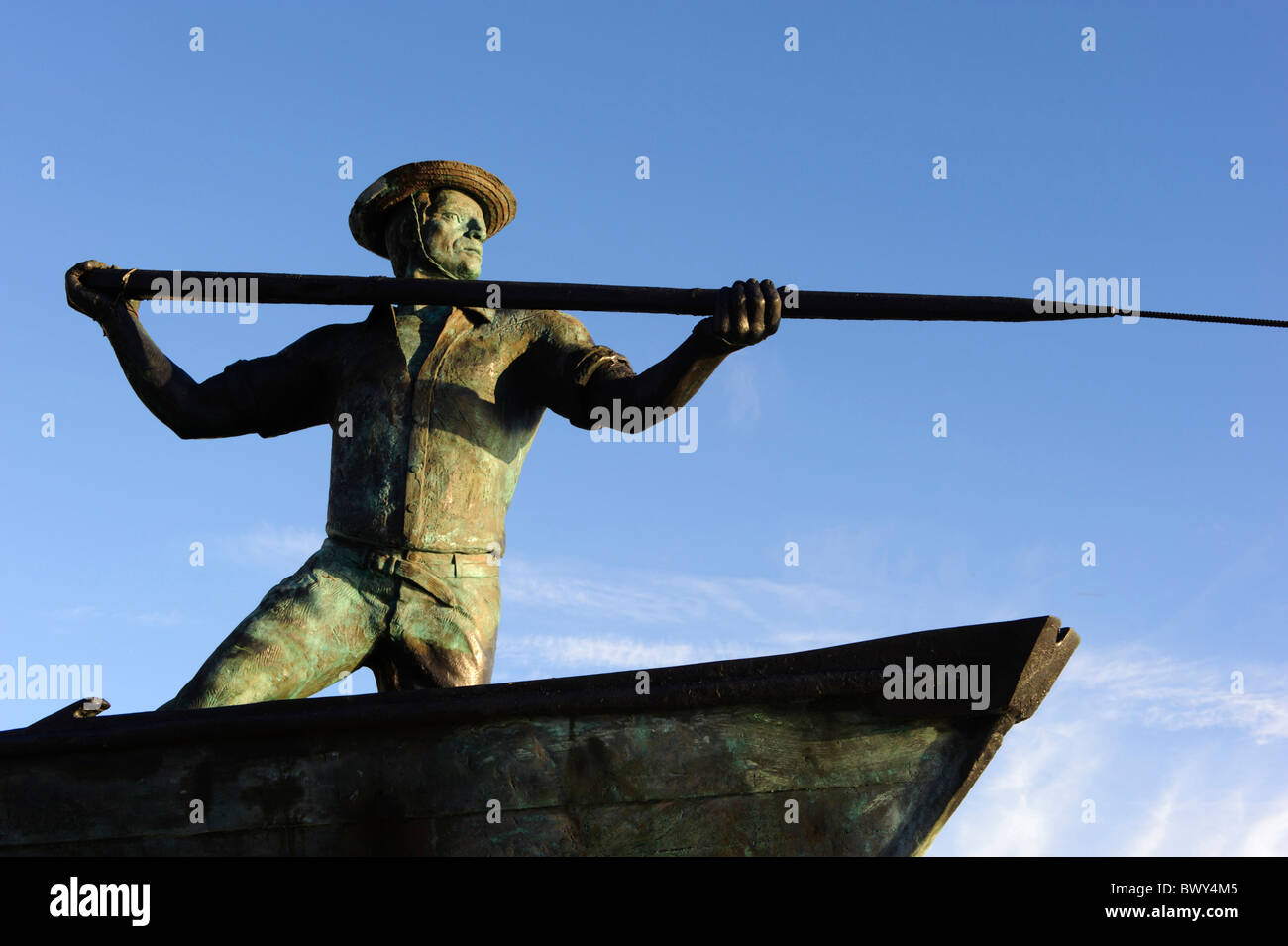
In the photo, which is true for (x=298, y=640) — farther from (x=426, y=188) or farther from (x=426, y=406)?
(x=426, y=188)

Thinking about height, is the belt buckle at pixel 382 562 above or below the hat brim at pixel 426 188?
below

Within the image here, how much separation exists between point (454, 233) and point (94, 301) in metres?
1.62

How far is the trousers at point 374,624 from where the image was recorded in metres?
6.24

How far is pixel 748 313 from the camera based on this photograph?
235 inches

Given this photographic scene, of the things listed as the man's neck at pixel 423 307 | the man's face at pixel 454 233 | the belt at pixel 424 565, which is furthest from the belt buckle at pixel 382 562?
the man's face at pixel 454 233

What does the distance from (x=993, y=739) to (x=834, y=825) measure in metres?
0.60

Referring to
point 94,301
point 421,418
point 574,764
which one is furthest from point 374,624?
point 94,301

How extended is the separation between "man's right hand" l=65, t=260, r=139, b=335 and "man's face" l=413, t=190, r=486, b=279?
132cm

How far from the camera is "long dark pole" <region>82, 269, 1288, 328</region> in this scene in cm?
588

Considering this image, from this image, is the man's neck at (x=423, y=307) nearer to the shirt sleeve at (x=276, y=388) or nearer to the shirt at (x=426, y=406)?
the shirt at (x=426, y=406)

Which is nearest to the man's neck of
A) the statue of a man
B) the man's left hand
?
the statue of a man

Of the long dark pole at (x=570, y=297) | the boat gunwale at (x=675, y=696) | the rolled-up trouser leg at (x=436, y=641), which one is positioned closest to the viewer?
the boat gunwale at (x=675, y=696)

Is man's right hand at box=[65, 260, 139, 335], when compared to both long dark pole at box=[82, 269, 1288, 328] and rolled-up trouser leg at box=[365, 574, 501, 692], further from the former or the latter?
rolled-up trouser leg at box=[365, 574, 501, 692]

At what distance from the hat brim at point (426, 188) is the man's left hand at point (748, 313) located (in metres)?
Answer: 1.80
